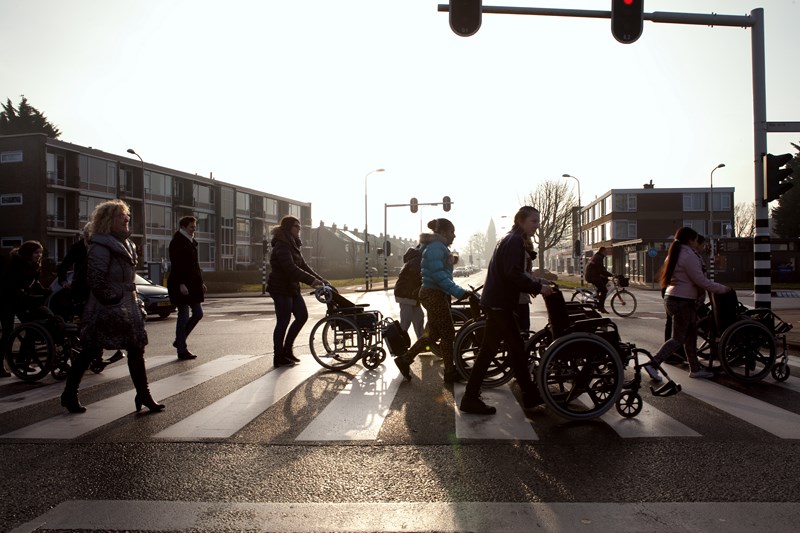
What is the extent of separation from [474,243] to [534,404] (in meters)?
152

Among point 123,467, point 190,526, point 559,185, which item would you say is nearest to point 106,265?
point 123,467

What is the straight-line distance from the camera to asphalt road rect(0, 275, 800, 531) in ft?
9.88

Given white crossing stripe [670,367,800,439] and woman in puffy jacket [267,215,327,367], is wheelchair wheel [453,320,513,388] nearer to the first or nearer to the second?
white crossing stripe [670,367,800,439]

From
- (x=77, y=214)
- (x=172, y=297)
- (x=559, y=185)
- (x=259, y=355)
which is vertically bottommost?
(x=259, y=355)

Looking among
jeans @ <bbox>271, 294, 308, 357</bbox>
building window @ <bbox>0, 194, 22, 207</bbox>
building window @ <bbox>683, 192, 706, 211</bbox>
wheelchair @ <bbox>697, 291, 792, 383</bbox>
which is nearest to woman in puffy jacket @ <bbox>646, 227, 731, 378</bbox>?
wheelchair @ <bbox>697, 291, 792, 383</bbox>

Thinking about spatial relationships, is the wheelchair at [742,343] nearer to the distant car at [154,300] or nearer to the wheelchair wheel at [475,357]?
the wheelchair wheel at [475,357]

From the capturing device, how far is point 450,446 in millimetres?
4184

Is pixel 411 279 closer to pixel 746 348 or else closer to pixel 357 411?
pixel 357 411

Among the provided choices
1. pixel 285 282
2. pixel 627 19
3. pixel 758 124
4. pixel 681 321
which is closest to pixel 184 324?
pixel 285 282

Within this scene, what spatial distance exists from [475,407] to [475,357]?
132 cm

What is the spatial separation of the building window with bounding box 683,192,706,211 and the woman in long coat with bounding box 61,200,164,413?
68.7 meters

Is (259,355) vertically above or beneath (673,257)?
beneath

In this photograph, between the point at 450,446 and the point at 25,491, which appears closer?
the point at 25,491

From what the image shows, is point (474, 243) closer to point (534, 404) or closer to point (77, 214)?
point (77, 214)
